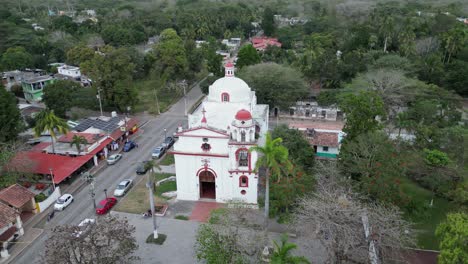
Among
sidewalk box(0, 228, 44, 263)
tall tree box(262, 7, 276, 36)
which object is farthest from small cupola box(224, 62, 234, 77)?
tall tree box(262, 7, 276, 36)

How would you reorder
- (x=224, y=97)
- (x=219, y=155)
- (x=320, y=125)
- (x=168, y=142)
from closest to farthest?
(x=219, y=155), (x=224, y=97), (x=168, y=142), (x=320, y=125)

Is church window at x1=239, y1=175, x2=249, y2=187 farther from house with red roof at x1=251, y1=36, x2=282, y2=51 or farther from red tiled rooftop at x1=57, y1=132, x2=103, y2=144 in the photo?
house with red roof at x1=251, y1=36, x2=282, y2=51

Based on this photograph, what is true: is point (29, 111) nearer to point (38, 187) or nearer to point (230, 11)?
point (38, 187)

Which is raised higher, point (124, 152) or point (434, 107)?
point (434, 107)

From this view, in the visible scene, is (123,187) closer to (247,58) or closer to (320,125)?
(320,125)

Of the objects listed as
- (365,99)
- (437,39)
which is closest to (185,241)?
(365,99)

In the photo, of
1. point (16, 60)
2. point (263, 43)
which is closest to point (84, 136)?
point (16, 60)

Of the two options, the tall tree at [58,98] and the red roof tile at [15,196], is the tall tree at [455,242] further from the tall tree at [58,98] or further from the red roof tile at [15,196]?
the tall tree at [58,98]
